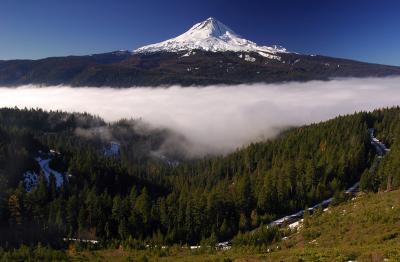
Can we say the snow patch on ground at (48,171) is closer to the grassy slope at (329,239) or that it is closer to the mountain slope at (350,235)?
the grassy slope at (329,239)

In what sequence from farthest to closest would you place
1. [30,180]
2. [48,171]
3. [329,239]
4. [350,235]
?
[48,171] → [30,180] → [329,239] → [350,235]

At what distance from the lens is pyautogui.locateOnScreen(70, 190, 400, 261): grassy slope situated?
6059cm

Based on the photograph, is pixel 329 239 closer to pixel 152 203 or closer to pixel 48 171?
pixel 152 203

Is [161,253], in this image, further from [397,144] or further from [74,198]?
[397,144]

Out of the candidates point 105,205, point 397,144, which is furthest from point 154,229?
point 397,144

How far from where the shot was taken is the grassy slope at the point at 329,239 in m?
60.6

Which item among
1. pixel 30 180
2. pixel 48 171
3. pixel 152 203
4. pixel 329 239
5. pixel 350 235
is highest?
pixel 350 235

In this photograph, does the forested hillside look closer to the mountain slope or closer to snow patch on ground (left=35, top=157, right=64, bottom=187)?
snow patch on ground (left=35, top=157, right=64, bottom=187)

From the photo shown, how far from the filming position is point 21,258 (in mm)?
82438

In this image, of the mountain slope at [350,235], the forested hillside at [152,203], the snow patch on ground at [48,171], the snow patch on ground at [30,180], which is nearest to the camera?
the mountain slope at [350,235]

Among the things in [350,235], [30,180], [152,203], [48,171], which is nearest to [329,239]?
[350,235]

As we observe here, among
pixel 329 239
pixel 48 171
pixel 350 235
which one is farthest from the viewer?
pixel 48 171

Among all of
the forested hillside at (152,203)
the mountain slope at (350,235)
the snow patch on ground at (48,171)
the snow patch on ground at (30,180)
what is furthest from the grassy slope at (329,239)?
the snow patch on ground at (48,171)

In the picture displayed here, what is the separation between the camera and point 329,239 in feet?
253
